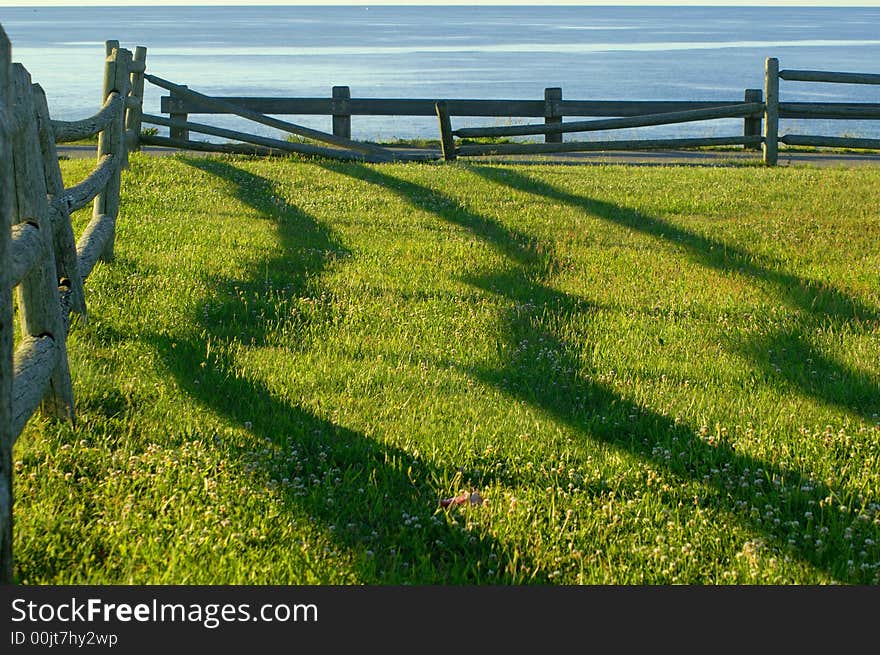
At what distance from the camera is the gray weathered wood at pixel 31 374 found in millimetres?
4137

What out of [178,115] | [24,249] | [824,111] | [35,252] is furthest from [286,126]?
[24,249]

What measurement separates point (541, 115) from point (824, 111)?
17.1 feet

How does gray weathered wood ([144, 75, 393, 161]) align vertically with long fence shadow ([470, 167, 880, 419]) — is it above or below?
above

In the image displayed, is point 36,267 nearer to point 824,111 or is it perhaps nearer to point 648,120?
point 648,120

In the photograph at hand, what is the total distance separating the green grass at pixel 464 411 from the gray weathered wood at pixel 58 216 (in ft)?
0.98

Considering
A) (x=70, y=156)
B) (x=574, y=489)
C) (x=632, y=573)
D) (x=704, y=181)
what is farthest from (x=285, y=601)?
(x=70, y=156)

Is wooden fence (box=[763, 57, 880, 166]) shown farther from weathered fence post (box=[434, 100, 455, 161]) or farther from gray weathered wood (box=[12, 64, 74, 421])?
gray weathered wood (box=[12, 64, 74, 421])

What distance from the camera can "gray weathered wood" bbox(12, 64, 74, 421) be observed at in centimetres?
484

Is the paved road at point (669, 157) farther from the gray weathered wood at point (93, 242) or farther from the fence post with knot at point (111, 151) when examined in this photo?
the gray weathered wood at point (93, 242)

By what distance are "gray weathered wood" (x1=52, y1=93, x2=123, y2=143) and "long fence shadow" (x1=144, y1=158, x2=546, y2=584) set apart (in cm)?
158

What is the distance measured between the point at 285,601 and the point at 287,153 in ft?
48.8

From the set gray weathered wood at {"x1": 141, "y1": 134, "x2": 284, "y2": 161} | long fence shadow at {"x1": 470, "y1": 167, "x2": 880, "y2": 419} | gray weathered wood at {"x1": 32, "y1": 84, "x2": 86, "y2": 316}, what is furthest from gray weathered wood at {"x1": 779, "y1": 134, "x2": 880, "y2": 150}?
gray weathered wood at {"x1": 32, "y1": 84, "x2": 86, "y2": 316}

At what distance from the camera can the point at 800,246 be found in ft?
32.8

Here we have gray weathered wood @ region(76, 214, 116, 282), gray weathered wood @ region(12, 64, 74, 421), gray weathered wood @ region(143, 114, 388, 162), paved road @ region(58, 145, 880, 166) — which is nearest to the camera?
gray weathered wood @ region(12, 64, 74, 421)
